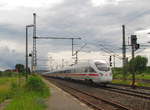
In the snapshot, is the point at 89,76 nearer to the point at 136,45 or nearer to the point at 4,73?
the point at 136,45

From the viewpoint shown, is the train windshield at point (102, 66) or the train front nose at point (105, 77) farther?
the train windshield at point (102, 66)

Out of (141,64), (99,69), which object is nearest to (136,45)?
(99,69)

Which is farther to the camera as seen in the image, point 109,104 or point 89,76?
point 89,76

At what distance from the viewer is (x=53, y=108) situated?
1355 cm

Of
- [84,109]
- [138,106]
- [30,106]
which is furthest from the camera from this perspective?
[138,106]

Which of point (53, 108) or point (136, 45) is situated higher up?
point (136, 45)

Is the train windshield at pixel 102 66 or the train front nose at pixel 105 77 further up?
the train windshield at pixel 102 66

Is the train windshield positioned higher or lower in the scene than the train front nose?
higher

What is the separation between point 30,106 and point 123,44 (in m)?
25.8

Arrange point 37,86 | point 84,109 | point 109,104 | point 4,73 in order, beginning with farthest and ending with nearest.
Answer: point 4,73
point 37,86
point 109,104
point 84,109

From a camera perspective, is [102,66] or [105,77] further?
[102,66]

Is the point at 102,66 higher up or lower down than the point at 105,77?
higher up

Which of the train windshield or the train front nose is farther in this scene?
the train windshield

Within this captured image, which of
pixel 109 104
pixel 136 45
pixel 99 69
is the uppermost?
pixel 136 45
